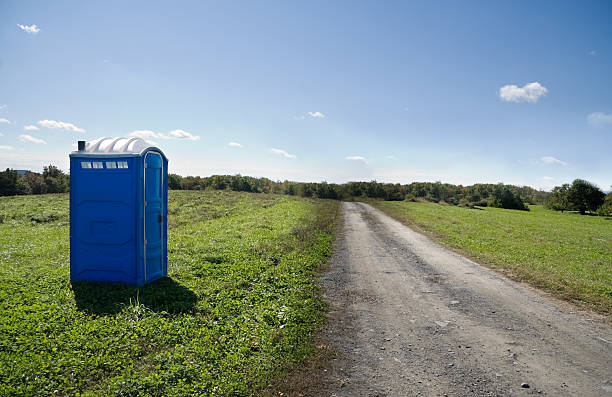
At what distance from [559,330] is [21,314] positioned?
10.7m

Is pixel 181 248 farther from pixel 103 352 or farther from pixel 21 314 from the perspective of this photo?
pixel 103 352

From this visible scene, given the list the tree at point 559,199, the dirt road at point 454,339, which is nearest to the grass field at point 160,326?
the dirt road at point 454,339

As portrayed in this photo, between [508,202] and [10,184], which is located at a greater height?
[10,184]

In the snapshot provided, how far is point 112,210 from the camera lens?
841cm

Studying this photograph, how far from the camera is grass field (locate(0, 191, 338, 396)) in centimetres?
471

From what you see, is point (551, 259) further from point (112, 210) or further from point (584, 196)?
point (584, 196)

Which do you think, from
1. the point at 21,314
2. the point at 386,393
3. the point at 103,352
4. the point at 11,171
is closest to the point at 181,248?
the point at 21,314

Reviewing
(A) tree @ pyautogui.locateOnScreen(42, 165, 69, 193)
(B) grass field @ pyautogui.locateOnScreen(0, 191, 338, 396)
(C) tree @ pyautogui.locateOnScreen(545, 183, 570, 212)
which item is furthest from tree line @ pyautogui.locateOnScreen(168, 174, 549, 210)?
(B) grass field @ pyautogui.locateOnScreen(0, 191, 338, 396)

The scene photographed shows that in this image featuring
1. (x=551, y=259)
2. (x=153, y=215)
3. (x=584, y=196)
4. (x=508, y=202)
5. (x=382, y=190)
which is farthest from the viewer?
(x=382, y=190)

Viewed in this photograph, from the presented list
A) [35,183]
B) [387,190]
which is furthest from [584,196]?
[35,183]

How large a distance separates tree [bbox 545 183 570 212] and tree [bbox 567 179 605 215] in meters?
1.13

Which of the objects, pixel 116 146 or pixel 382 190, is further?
pixel 382 190

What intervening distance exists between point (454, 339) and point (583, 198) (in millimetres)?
66202

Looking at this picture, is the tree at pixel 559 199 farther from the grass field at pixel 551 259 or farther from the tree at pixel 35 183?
the tree at pixel 35 183
